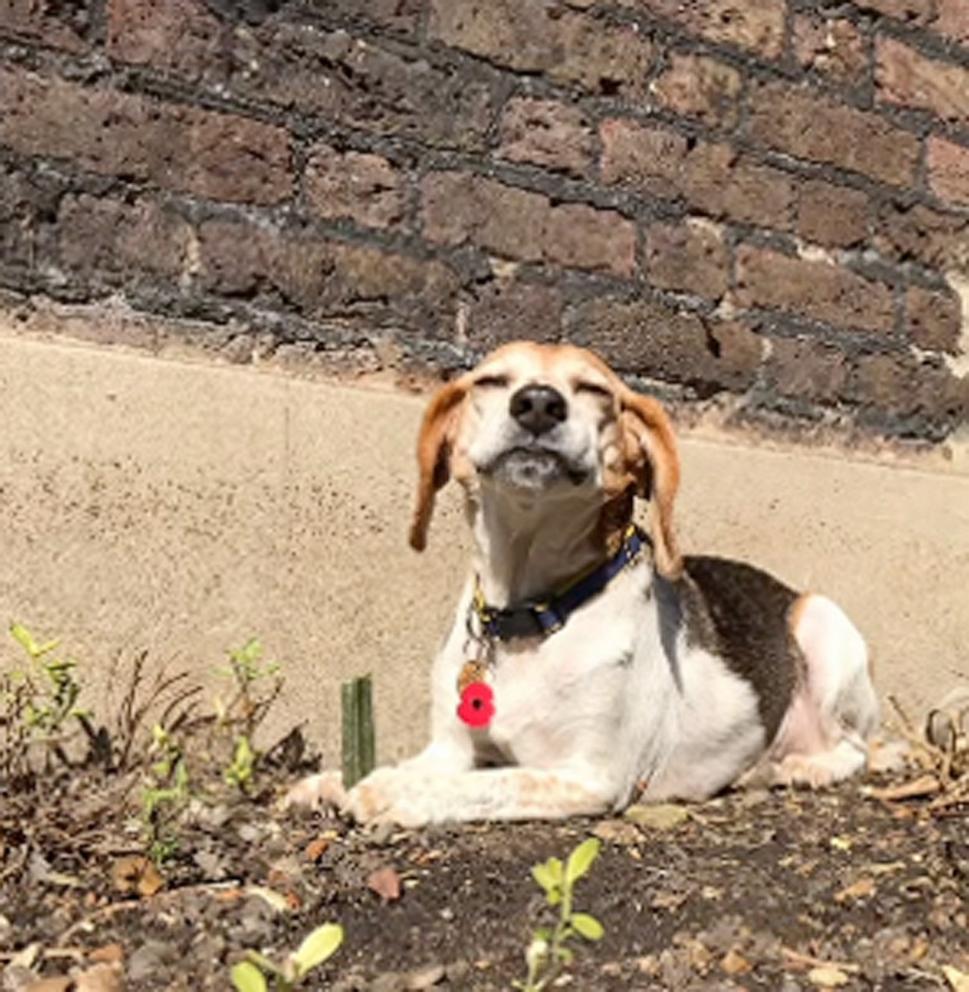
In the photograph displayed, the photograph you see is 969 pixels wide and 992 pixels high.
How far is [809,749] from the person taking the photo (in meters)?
4.73

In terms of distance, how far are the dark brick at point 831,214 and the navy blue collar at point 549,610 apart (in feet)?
6.33

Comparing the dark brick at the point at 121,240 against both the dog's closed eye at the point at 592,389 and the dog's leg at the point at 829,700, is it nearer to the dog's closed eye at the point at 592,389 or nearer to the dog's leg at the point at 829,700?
the dog's closed eye at the point at 592,389

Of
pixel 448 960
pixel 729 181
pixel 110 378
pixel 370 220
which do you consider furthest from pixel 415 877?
pixel 729 181

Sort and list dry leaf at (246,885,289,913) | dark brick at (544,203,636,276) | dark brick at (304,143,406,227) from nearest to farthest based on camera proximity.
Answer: dry leaf at (246,885,289,913), dark brick at (304,143,406,227), dark brick at (544,203,636,276)

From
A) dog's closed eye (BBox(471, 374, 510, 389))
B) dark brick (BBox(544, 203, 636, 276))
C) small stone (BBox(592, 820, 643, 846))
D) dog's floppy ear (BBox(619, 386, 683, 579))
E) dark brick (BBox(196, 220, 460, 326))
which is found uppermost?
dark brick (BBox(544, 203, 636, 276))

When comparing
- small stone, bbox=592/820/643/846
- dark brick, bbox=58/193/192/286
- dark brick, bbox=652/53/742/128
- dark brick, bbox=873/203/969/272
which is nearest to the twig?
small stone, bbox=592/820/643/846

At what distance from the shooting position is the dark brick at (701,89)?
5.18m

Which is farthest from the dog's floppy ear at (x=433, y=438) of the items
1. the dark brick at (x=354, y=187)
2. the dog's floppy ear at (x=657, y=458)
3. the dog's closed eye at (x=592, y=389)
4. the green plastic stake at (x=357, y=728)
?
the dark brick at (x=354, y=187)

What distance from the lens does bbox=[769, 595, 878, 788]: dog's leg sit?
4.68m

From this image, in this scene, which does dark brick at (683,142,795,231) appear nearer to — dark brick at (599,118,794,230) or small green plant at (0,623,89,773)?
dark brick at (599,118,794,230)

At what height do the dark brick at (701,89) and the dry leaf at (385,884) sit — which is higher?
the dark brick at (701,89)

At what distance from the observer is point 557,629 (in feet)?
13.2

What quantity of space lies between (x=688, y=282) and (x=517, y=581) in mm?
1590

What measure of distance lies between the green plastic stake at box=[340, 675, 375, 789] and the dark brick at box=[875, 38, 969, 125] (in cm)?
300
